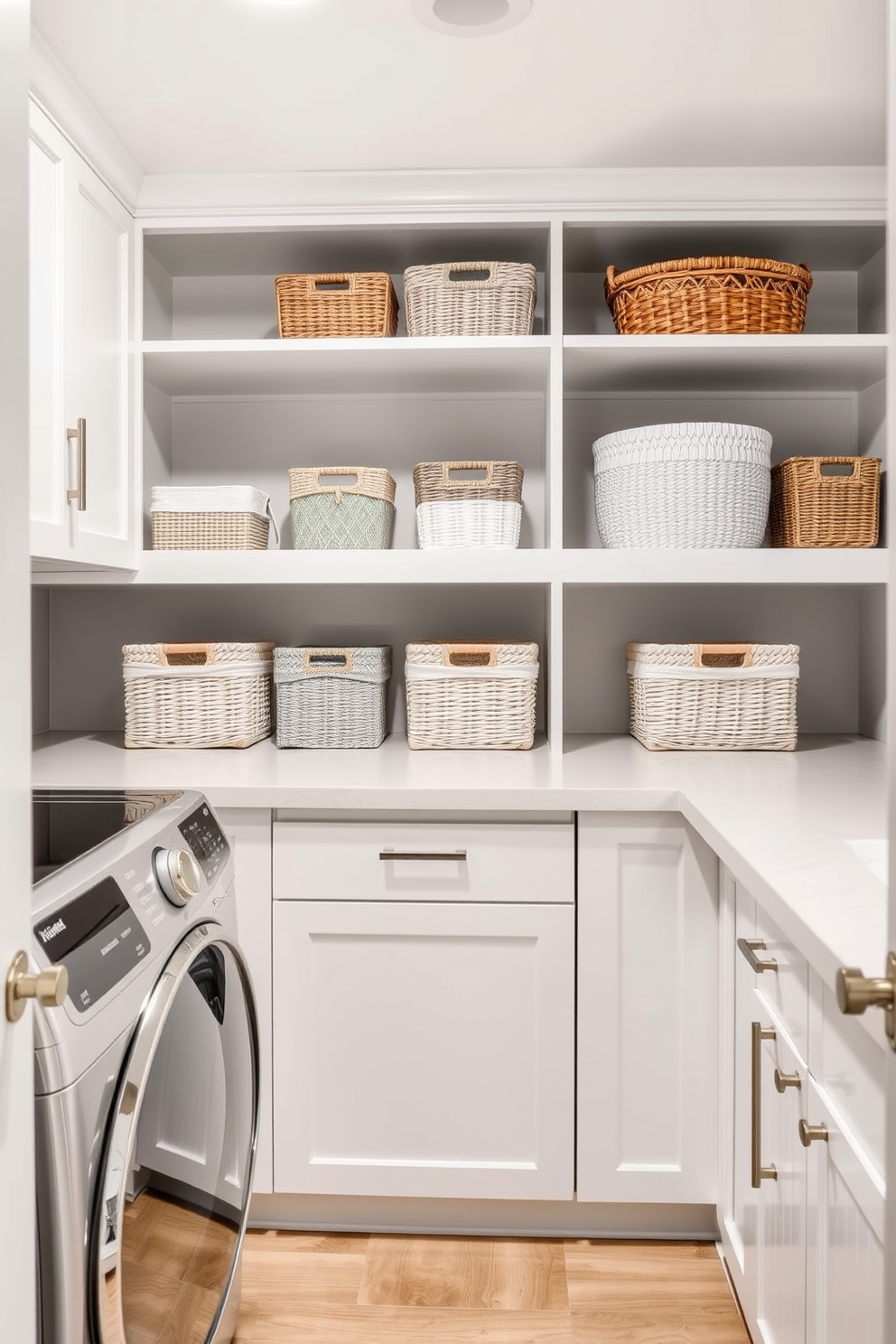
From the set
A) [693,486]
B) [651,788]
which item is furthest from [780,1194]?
[693,486]

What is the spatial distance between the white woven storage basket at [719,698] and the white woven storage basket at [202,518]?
0.91 m

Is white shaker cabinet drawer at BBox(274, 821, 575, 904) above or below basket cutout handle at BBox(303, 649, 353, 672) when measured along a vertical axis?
below

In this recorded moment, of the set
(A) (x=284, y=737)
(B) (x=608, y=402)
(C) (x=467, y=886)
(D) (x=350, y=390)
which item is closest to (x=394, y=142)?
(D) (x=350, y=390)

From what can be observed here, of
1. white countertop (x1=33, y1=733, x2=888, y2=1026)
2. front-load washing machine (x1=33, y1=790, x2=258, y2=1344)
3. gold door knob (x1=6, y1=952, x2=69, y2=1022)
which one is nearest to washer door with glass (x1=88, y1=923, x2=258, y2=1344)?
front-load washing machine (x1=33, y1=790, x2=258, y2=1344)

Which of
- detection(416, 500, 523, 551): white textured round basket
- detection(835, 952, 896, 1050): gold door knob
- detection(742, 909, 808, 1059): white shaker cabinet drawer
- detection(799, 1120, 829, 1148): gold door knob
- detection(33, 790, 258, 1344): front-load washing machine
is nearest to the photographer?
detection(835, 952, 896, 1050): gold door knob

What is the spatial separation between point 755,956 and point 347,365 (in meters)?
1.44

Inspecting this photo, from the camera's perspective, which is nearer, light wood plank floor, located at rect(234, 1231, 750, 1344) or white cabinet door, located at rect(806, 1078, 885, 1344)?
white cabinet door, located at rect(806, 1078, 885, 1344)

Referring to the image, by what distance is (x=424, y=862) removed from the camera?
1.75 metres

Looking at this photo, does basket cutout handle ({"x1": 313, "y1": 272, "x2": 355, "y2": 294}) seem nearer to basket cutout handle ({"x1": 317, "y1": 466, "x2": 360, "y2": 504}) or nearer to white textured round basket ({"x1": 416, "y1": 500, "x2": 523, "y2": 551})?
basket cutout handle ({"x1": 317, "y1": 466, "x2": 360, "y2": 504})

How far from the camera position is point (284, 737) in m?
2.15

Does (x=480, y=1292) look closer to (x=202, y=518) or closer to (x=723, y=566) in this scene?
(x=723, y=566)

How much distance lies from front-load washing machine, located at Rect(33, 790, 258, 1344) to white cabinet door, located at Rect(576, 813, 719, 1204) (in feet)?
1.99

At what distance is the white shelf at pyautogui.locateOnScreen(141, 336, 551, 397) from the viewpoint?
2006 millimetres

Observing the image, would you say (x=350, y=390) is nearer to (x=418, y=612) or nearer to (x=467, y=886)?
(x=418, y=612)
